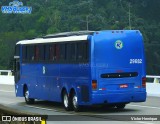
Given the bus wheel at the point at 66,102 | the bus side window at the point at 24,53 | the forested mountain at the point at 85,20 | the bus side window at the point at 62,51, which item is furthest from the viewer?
the forested mountain at the point at 85,20

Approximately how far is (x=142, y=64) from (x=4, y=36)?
86.6 m

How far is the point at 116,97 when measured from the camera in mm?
20984

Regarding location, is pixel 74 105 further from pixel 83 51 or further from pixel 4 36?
pixel 4 36

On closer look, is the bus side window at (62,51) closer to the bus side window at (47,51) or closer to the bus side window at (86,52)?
the bus side window at (47,51)

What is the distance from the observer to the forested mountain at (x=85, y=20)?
293 ft

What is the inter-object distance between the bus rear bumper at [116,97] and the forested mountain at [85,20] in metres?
62.6

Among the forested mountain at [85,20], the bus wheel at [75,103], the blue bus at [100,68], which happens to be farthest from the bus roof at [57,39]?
the forested mountain at [85,20]

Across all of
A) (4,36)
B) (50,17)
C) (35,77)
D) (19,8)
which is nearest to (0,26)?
(4,36)

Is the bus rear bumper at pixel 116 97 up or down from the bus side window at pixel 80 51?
down

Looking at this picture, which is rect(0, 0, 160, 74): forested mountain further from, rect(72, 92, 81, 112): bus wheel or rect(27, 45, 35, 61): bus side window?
rect(72, 92, 81, 112): bus wheel

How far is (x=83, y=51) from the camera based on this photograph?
21.2 meters

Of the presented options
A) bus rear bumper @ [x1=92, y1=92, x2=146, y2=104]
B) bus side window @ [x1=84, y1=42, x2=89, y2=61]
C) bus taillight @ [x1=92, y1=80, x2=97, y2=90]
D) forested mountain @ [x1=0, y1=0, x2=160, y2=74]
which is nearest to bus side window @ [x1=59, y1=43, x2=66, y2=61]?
bus side window @ [x1=84, y1=42, x2=89, y2=61]

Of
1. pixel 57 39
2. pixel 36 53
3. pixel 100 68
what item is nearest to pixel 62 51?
pixel 57 39

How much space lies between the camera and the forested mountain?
89.2m
